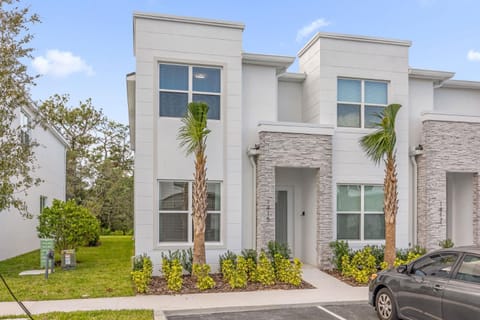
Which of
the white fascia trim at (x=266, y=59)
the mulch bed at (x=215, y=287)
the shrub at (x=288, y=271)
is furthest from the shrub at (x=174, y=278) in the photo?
the white fascia trim at (x=266, y=59)

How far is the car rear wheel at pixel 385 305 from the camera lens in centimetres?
667

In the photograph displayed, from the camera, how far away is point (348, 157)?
12.3 meters

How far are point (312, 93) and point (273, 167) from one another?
2.88 meters

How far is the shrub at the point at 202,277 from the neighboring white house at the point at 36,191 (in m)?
6.08

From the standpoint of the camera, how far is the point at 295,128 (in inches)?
461

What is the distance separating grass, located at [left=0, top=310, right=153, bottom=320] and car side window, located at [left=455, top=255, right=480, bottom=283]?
16.2 feet

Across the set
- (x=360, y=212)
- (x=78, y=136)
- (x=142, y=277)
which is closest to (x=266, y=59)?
(x=360, y=212)

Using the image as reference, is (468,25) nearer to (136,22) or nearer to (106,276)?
(136,22)

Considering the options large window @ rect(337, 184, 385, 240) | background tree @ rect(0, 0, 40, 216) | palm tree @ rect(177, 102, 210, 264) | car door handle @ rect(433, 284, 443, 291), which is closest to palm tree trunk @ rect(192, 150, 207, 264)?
palm tree @ rect(177, 102, 210, 264)

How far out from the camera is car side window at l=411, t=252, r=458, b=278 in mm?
5949

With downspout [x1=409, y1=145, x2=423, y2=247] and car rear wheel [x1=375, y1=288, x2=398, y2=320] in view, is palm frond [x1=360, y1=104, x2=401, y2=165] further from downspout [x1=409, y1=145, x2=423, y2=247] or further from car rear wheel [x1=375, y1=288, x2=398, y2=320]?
car rear wheel [x1=375, y1=288, x2=398, y2=320]

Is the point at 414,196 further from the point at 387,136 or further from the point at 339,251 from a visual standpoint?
the point at 387,136

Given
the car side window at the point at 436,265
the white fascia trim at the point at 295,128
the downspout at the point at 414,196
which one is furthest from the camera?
the downspout at the point at 414,196

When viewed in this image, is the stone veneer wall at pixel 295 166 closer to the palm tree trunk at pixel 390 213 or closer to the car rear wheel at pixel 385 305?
the palm tree trunk at pixel 390 213
